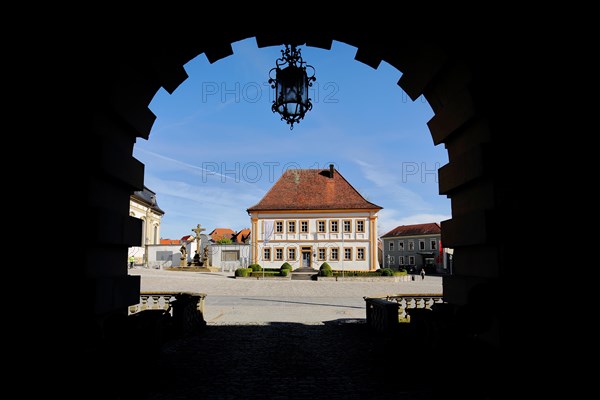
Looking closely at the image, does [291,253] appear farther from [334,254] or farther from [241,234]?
[241,234]

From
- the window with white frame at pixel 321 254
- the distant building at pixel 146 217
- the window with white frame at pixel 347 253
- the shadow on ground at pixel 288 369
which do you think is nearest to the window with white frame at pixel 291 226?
the window with white frame at pixel 321 254

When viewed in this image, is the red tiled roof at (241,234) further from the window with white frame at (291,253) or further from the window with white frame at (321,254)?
Result: the window with white frame at (321,254)

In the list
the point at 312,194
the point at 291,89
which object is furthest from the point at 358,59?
the point at 312,194

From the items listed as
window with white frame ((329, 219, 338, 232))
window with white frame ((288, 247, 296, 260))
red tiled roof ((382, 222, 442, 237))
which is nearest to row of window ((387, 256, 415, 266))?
red tiled roof ((382, 222, 442, 237))

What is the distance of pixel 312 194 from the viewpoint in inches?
1785

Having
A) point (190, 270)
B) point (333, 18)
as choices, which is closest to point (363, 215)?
Result: point (190, 270)

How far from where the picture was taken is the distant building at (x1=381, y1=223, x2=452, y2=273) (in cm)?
6612

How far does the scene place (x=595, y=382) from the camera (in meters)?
2.80

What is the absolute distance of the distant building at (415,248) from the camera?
66125mm

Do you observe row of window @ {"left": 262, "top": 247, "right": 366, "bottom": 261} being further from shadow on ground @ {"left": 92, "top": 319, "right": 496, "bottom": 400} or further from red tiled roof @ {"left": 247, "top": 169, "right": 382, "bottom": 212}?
shadow on ground @ {"left": 92, "top": 319, "right": 496, "bottom": 400}

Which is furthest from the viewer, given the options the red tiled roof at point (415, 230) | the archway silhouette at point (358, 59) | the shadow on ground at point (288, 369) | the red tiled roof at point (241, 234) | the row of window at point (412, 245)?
the red tiled roof at point (241, 234)

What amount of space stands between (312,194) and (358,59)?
40506 millimetres

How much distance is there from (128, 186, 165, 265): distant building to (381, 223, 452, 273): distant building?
3570 centimetres

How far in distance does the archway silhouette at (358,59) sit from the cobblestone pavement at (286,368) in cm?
124
